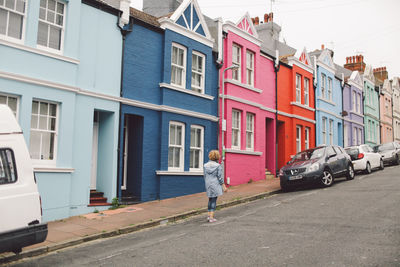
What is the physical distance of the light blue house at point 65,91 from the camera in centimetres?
1004

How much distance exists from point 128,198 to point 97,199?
46.3 inches

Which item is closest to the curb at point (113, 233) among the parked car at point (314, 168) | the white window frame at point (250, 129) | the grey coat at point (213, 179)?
the grey coat at point (213, 179)

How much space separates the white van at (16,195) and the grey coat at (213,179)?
4324 mm

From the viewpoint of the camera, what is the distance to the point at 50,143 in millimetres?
10766

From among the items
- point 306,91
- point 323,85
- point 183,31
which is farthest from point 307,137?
point 183,31

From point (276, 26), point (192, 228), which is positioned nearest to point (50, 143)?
point (192, 228)

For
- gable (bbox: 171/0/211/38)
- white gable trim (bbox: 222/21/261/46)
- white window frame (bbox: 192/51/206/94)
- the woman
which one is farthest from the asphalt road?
white gable trim (bbox: 222/21/261/46)

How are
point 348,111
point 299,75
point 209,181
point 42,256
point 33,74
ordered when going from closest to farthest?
point 42,256 < point 209,181 < point 33,74 < point 299,75 < point 348,111

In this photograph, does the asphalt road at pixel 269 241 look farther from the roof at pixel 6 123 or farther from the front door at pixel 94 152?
the front door at pixel 94 152

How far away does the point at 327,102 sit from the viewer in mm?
26109

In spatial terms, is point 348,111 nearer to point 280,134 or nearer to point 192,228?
point 280,134

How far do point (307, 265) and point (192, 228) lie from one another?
3864mm

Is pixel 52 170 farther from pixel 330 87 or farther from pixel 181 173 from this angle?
pixel 330 87

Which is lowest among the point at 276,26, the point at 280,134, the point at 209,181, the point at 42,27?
the point at 209,181
